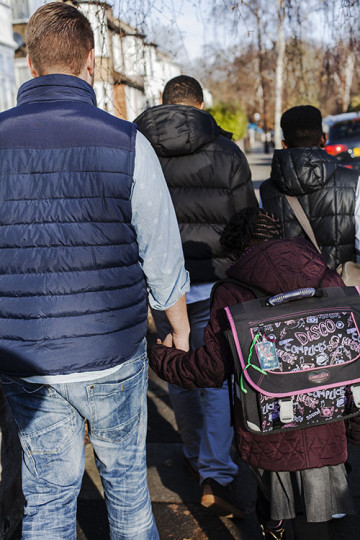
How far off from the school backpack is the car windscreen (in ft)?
52.2

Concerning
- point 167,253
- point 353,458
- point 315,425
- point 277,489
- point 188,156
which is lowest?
point 353,458

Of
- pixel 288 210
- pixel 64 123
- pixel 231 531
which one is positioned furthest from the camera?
pixel 288 210

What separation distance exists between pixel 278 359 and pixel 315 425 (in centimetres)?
29

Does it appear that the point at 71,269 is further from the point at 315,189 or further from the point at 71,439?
the point at 315,189

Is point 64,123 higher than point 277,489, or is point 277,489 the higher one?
point 64,123

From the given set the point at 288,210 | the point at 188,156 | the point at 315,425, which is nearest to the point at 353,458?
the point at 288,210

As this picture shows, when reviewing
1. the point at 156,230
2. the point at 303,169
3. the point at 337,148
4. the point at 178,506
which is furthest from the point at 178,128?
the point at 337,148

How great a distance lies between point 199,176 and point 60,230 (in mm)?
1368

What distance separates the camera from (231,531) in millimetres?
3016

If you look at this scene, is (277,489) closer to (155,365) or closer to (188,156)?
(155,365)

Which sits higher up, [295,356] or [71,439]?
[295,356]

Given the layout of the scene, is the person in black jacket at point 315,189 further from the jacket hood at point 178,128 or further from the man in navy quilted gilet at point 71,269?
the man in navy quilted gilet at point 71,269

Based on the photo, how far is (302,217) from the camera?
10.6 ft

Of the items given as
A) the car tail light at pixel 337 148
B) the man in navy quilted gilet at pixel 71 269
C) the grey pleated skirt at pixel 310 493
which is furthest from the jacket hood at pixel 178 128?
the car tail light at pixel 337 148
